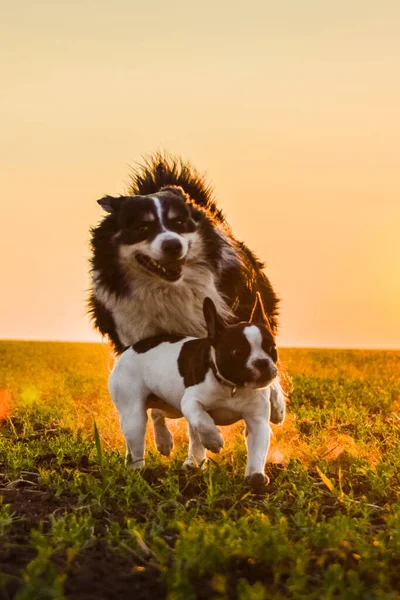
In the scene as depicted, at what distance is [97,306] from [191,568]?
4.08m

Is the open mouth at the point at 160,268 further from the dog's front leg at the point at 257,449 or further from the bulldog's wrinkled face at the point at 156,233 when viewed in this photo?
the dog's front leg at the point at 257,449

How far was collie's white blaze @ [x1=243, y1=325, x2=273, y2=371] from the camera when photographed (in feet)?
17.5

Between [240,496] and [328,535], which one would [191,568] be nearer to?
[328,535]

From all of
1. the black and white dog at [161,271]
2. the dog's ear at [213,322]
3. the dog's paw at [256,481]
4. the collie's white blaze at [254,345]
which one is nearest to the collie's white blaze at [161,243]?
the black and white dog at [161,271]

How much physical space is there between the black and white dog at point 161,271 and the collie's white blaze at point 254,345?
49.9 inches

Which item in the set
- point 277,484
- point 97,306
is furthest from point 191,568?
point 97,306

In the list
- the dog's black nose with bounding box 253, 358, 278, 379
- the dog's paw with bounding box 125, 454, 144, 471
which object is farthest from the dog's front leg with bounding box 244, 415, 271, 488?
the dog's paw with bounding box 125, 454, 144, 471

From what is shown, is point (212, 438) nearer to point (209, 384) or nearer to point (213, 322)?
point (209, 384)

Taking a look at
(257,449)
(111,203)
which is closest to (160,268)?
(111,203)

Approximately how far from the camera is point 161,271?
675cm

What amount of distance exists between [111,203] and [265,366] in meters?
2.40

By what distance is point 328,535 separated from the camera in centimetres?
407

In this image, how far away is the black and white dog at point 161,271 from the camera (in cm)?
666

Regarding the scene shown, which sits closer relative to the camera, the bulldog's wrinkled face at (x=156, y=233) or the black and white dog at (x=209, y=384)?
the black and white dog at (x=209, y=384)
